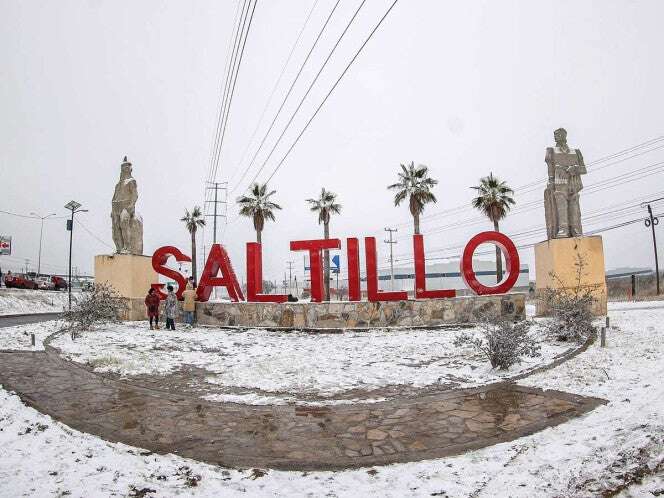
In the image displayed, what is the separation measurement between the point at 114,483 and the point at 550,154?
1489 centimetres

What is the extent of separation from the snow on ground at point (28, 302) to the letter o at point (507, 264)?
25.6m

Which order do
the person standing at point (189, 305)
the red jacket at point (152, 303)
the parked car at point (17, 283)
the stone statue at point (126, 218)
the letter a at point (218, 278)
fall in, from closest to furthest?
1. the red jacket at point (152, 303)
2. the person standing at point (189, 305)
3. the letter a at point (218, 278)
4. the stone statue at point (126, 218)
5. the parked car at point (17, 283)

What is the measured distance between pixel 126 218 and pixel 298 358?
438 inches

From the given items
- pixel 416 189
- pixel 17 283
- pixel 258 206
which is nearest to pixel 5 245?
pixel 17 283

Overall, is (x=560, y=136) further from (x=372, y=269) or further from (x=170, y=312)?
(x=170, y=312)

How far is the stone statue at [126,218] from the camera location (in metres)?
16.2

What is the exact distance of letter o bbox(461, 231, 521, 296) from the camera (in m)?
13.5

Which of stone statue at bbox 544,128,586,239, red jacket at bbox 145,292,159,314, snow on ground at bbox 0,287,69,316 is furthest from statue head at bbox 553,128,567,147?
snow on ground at bbox 0,287,69,316

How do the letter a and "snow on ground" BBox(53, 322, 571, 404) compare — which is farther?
the letter a

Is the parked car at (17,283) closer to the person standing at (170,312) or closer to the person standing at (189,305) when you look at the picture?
the person standing at (189,305)

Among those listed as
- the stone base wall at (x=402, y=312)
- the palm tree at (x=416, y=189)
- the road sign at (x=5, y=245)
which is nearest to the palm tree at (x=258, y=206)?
the palm tree at (x=416, y=189)

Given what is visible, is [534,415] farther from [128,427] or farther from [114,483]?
[128,427]

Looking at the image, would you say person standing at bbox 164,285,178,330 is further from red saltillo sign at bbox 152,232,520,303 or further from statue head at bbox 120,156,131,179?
statue head at bbox 120,156,131,179

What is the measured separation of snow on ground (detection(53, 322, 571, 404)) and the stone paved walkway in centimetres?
76
